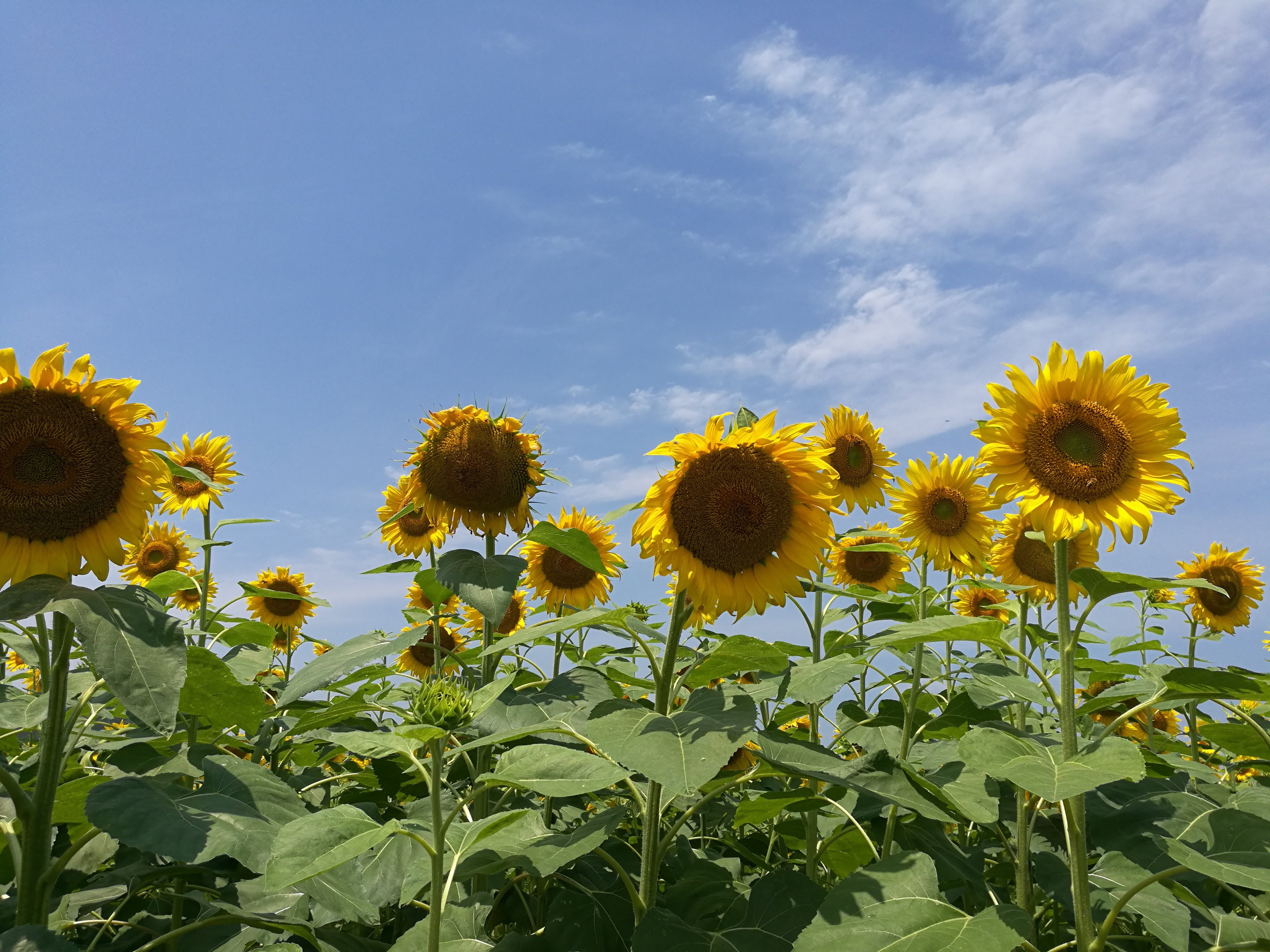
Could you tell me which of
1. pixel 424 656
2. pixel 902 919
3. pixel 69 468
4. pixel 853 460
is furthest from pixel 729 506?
pixel 424 656

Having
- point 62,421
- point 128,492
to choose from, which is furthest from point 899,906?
point 62,421

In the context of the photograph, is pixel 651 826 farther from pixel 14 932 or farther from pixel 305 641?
pixel 305 641

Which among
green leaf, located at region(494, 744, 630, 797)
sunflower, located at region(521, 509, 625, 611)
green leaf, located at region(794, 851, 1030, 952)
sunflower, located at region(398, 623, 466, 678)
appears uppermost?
sunflower, located at region(521, 509, 625, 611)

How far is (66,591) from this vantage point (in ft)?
8.26

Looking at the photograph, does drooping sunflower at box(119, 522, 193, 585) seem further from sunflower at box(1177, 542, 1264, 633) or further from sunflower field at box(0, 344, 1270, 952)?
sunflower at box(1177, 542, 1264, 633)

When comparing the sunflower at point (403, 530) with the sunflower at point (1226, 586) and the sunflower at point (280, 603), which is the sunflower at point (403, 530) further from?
the sunflower at point (1226, 586)

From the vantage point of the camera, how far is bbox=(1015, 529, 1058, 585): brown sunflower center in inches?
198

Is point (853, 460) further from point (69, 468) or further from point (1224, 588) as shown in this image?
point (69, 468)

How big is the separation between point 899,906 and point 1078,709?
1.03 m

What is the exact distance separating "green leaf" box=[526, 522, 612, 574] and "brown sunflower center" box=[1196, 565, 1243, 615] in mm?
6093

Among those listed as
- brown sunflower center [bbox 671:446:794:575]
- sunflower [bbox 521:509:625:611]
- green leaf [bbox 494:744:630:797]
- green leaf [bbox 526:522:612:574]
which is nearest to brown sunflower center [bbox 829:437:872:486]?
sunflower [bbox 521:509:625:611]

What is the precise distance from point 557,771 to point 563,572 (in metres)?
3.57

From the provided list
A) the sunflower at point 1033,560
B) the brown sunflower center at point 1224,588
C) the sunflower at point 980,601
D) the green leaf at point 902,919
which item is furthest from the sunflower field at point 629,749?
the brown sunflower center at point 1224,588

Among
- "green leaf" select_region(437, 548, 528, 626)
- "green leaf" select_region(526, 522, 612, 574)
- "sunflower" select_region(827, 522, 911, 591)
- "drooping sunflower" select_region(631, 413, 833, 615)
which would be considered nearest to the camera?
"green leaf" select_region(526, 522, 612, 574)
